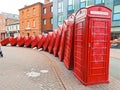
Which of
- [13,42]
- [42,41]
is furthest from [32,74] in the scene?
[13,42]

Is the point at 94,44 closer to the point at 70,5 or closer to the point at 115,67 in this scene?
the point at 115,67

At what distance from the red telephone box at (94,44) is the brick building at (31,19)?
31737 millimetres

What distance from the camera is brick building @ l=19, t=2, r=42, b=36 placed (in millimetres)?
36281

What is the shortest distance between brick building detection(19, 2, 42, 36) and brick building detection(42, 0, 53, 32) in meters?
0.89

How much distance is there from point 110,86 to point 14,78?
3296mm

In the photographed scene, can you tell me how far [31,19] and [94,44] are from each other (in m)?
34.6

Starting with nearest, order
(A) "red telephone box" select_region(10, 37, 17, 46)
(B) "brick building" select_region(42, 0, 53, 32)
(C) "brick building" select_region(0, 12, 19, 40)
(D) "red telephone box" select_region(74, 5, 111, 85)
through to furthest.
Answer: (D) "red telephone box" select_region(74, 5, 111, 85)
(A) "red telephone box" select_region(10, 37, 17, 46)
(B) "brick building" select_region(42, 0, 53, 32)
(C) "brick building" select_region(0, 12, 19, 40)

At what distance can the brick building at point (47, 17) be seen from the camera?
115ft

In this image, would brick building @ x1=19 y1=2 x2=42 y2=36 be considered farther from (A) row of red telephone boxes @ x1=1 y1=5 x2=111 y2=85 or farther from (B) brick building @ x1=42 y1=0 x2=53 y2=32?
(A) row of red telephone boxes @ x1=1 y1=5 x2=111 y2=85

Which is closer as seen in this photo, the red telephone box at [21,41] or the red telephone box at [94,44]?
the red telephone box at [94,44]

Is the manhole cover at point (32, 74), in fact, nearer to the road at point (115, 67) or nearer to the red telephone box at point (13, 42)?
the road at point (115, 67)

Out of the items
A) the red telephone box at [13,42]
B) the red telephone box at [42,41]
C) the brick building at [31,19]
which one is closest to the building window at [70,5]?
the brick building at [31,19]

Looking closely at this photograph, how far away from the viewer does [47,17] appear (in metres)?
35.7

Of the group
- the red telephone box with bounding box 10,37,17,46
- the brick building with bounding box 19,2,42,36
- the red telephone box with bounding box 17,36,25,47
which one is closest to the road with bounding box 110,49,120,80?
the red telephone box with bounding box 17,36,25,47
